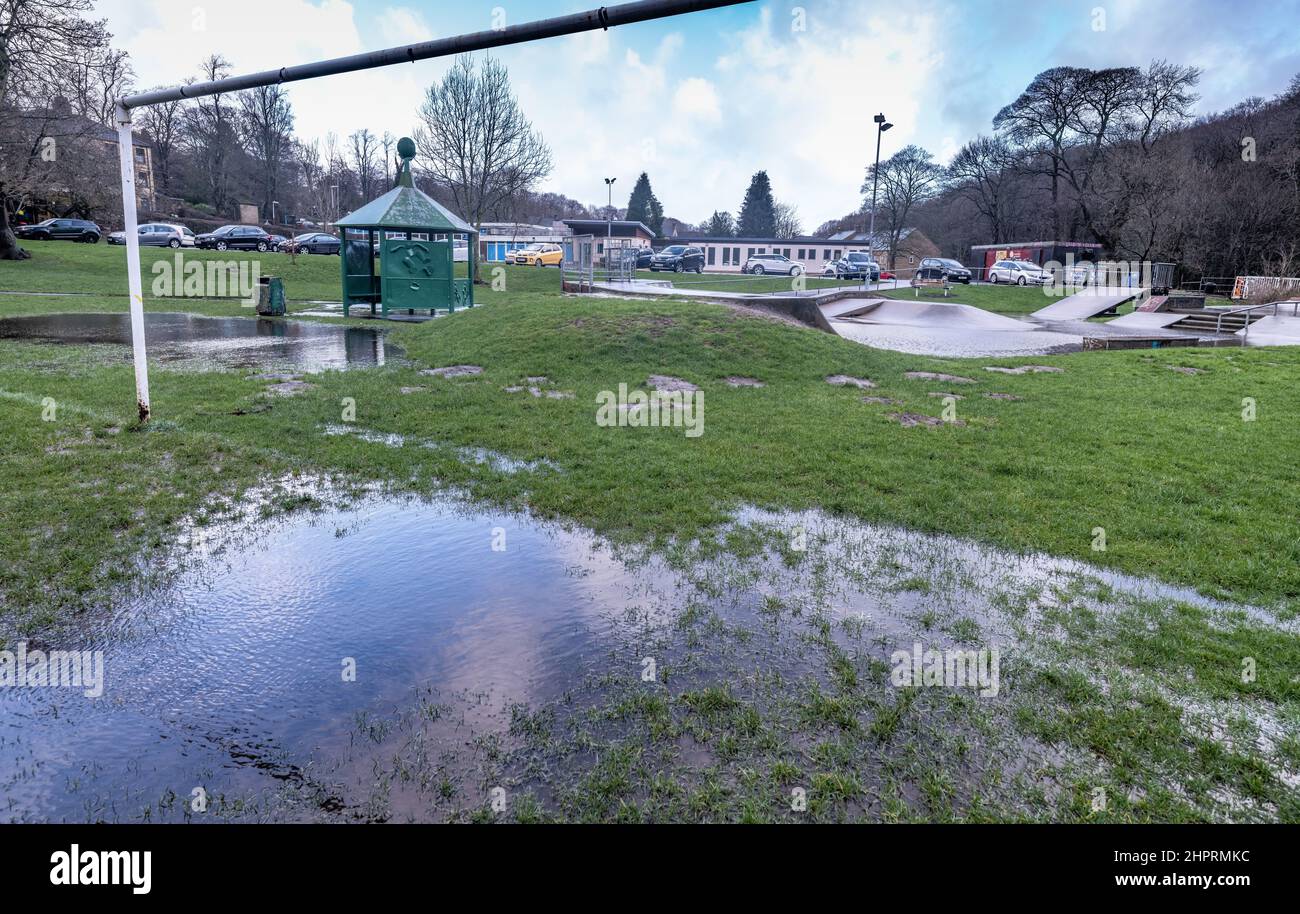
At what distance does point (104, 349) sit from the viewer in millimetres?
15219

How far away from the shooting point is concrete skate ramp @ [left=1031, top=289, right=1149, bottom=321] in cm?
3388

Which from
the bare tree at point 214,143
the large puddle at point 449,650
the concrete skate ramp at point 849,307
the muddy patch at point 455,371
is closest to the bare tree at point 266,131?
the bare tree at point 214,143

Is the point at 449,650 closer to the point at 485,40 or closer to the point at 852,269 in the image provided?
the point at 485,40

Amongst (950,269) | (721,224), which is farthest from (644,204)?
(950,269)

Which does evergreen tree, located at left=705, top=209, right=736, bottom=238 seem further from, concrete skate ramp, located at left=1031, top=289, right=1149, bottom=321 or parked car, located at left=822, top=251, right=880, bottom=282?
concrete skate ramp, located at left=1031, top=289, right=1149, bottom=321

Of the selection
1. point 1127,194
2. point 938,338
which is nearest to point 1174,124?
point 1127,194

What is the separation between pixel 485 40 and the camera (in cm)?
578

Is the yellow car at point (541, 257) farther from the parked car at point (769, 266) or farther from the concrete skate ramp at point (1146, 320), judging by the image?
the concrete skate ramp at point (1146, 320)

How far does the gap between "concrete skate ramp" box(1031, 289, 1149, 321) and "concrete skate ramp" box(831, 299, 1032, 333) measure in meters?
4.49

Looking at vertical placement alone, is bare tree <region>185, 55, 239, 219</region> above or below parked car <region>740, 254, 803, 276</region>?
above

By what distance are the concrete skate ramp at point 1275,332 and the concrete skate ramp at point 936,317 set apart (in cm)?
662

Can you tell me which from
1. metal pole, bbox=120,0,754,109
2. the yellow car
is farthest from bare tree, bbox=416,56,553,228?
metal pole, bbox=120,0,754,109

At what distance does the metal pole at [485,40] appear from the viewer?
4953mm
